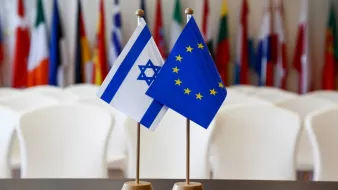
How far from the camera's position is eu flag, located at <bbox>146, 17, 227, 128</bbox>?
5.09 ft

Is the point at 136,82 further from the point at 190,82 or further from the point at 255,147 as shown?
the point at 255,147

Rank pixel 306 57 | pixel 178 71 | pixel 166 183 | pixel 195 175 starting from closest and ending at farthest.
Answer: pixel 178 71
pixel 166 183
pixel 195 175
pixel 306 57

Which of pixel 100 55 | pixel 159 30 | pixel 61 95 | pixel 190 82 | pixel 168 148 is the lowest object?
pixel 168 148

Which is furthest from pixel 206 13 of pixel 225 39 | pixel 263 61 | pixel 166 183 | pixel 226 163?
pixel 166 183

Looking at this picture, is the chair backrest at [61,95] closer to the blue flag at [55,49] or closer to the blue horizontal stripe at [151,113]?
the blue flag at [55,49]

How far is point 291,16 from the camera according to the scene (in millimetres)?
8820

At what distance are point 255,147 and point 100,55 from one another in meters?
5.32

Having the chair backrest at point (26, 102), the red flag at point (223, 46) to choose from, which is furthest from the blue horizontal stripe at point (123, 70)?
the red flag at point (223, 46)

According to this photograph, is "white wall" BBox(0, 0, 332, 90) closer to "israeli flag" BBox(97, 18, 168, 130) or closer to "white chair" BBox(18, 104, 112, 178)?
"white chair" BBox(18, 104, 112, 178)

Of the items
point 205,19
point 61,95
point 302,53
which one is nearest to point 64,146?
point 61,95

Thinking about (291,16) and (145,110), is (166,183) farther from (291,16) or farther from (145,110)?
(291,16)

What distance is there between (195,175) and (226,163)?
0.77ft

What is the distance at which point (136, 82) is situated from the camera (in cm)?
160

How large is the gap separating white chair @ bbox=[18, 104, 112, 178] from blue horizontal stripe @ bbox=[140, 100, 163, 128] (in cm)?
160
